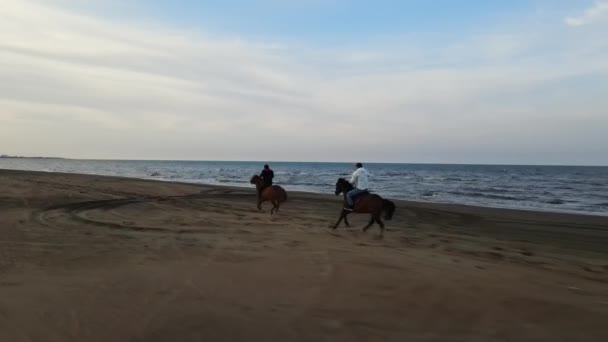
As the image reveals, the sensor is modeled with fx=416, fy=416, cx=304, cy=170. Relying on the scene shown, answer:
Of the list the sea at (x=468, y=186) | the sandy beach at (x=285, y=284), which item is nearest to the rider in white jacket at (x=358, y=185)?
the sandy beach at (x=285, y=284)

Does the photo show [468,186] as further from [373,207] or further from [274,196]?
[373,207]

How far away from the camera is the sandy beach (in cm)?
491

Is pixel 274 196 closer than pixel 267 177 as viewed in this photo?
Yes

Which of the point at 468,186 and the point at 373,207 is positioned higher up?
the point at 373,207

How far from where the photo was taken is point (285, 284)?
6617 millimetres

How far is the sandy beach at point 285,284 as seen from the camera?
→ 4906 mm

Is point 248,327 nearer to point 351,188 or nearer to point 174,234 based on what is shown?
point 174,234

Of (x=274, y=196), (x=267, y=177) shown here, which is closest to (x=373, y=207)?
(x=274, y=196)

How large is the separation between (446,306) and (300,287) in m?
2.16

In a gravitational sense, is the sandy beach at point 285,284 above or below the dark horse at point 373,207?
below

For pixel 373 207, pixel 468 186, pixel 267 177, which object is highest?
pixel 267 177

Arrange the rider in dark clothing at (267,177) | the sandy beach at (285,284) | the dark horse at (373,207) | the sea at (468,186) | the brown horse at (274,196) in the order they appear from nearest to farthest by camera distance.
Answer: the sandy beach at (285,284)
the dark horse at (373,207)
the brown horse at (274,196)
the rider in dark clothing at (267,177)
the sea at (468,186)

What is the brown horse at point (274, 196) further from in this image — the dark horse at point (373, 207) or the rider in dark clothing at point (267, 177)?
the dark horse at point (373, 207)

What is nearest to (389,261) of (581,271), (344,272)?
(344,272)
